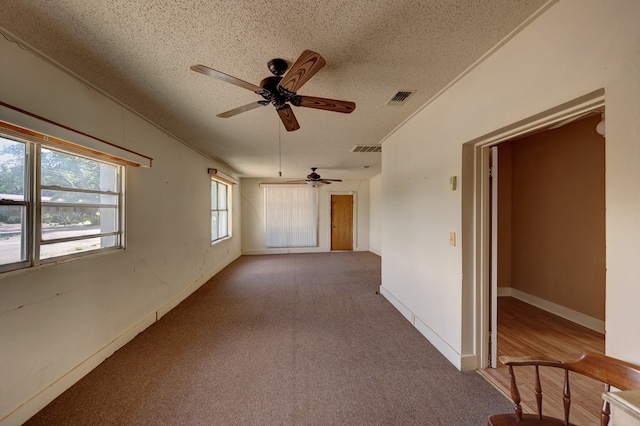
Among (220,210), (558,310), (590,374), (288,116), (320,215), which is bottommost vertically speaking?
(558,310)

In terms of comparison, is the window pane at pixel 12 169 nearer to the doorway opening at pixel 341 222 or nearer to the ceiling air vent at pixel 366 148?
the ceiling air vent at pixel 366 148

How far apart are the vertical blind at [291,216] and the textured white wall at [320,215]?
0.18 meters

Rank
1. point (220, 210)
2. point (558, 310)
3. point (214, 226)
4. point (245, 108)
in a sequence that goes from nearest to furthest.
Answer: point (245, 108) → point (558, 310) → point (214, 226) → point (220, 210)

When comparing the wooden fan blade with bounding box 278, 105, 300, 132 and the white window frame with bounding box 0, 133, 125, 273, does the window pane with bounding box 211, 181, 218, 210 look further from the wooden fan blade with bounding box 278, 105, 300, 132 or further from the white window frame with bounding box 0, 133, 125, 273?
the wooden fan blade with bounding box 278, 105, 300, 132

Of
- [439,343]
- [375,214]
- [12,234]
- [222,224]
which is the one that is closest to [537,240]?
[439,343]

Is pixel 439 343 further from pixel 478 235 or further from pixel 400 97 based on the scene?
pixel 400 97

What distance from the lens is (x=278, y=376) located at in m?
1.92

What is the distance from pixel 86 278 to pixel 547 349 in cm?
414

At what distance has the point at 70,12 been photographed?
1294 millimetres

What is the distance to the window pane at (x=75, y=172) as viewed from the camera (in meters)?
1.75

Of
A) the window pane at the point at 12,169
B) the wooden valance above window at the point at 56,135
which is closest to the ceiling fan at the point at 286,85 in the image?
the wooden valance above window at the point at 56,135

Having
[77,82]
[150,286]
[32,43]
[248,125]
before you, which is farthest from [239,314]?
[32,43]

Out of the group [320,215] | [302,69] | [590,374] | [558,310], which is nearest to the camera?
[590,374]

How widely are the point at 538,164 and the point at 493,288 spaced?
2.42 metres
